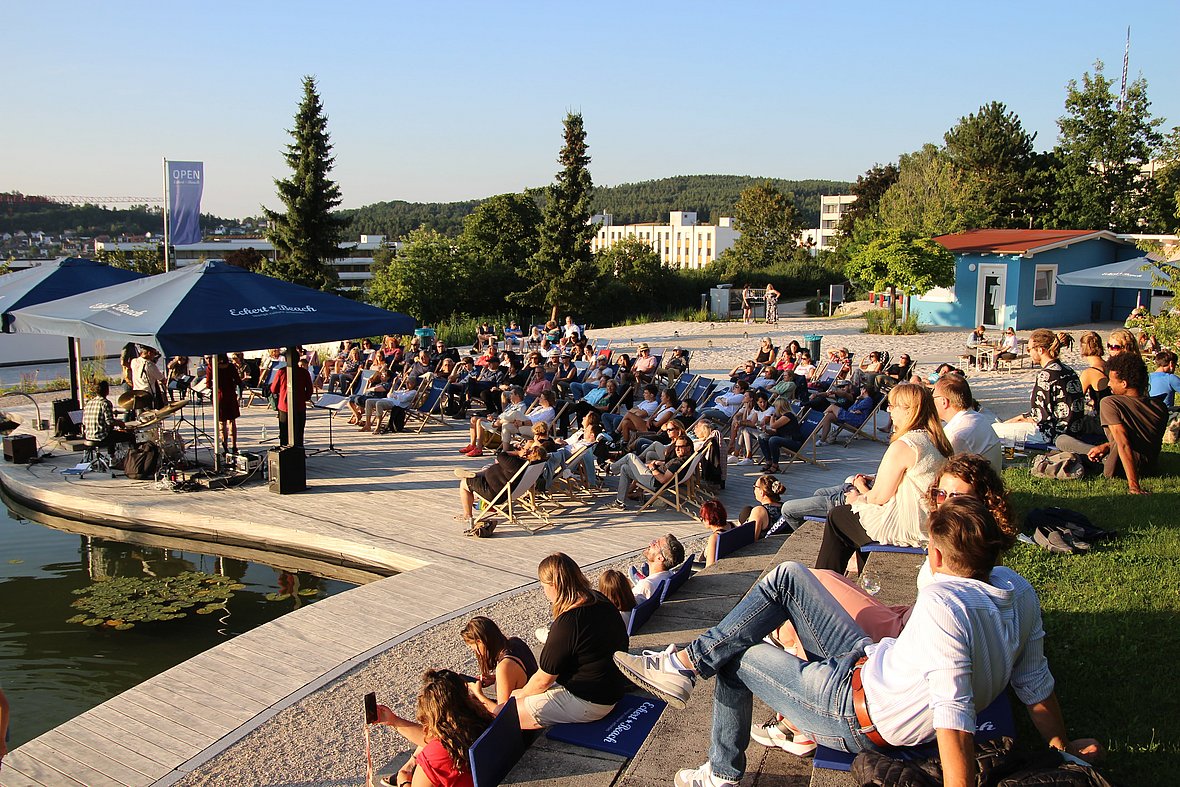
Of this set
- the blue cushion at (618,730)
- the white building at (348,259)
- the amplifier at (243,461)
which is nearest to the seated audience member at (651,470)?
the amplifier at (243,461)

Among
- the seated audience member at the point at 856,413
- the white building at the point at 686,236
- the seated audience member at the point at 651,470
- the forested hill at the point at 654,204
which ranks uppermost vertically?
the forested hill at the point at 654,204

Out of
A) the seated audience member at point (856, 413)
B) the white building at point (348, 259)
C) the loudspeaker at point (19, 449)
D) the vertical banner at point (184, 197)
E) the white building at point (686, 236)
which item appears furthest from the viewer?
the white building at point (686, 236)

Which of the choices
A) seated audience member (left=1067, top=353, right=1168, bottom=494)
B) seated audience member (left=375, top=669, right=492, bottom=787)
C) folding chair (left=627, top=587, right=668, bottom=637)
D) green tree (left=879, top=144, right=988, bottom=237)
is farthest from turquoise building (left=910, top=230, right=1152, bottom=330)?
seated audience member (left=375, top=669, right=492, bottom=787)

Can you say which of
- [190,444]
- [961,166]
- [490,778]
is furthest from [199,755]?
[961,166]

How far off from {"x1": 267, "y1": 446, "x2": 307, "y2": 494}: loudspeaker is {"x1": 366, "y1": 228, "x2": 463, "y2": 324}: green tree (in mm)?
27116

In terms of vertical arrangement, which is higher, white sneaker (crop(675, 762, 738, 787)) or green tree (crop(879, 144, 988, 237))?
green tree (crop(879, 144, 988, 237))

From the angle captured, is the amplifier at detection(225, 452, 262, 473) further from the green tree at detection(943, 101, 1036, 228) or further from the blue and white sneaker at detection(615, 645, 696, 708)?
the green tree at detection(943, 101, 1036, 228)

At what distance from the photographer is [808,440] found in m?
11.7

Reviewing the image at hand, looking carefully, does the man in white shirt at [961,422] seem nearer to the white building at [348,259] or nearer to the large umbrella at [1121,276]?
the large umbrella at [1121,276]

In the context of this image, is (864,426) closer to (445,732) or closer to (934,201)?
(445,732)

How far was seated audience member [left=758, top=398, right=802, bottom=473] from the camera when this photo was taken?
11.2 metres

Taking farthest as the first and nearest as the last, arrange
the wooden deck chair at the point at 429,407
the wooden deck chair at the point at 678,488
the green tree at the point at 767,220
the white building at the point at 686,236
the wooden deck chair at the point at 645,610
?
1. the white building at the point at 686,236
2. the green tree at the point at 767,220
3. the wooden deck chair at the point at 429,407
4. the wooden deck chair at the point at 678,488
5. the wooden deck chair at the point at 645,610

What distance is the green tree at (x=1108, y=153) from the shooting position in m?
38.9

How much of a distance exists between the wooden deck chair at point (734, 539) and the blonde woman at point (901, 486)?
1571mm
